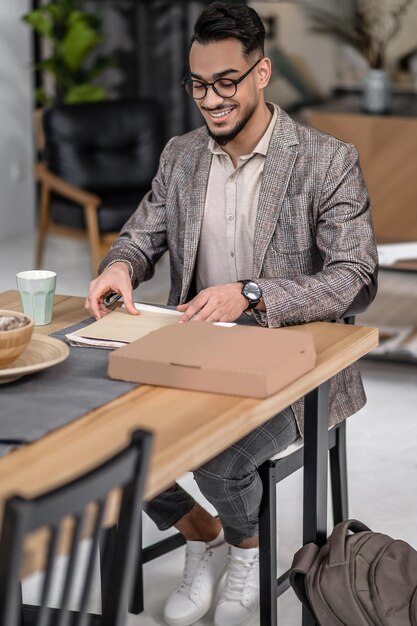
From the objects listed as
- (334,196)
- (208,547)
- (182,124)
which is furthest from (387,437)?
(182,124)

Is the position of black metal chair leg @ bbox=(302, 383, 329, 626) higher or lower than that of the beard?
lower

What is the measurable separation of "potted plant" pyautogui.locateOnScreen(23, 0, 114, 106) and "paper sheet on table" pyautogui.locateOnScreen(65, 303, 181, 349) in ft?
16.4

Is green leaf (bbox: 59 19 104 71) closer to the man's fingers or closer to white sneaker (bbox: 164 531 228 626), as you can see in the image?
white sneaker (bbox: 164 531 228 626)

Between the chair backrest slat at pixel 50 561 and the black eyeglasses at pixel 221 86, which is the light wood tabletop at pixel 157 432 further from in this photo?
the black eyeglasses at pixel 221 86

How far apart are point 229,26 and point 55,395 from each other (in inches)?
41.6

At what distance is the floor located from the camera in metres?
2.96

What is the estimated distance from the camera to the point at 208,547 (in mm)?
2879

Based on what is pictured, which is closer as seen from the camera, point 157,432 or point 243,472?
point 157,432

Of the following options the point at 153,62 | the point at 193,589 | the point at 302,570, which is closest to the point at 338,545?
the point at 302,570

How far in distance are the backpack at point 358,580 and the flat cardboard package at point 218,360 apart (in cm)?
51

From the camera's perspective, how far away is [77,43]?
23.6 feet

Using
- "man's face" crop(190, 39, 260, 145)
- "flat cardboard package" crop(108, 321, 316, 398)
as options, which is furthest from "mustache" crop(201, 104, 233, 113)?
"flat cardboard package" crop(108, 321, 316, 398)

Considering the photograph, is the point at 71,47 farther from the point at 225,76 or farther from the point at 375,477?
the point at 225,76

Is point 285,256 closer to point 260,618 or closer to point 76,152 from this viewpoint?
point 260,618
